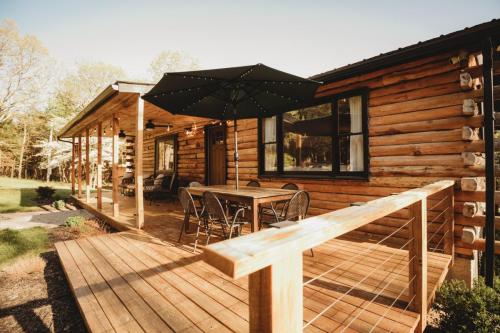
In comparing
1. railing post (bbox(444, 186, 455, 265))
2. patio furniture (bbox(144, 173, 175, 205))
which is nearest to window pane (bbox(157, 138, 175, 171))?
patio furniture (bbox(144, 173, 175, 205))

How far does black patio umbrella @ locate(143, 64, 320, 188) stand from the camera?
10.6 ft

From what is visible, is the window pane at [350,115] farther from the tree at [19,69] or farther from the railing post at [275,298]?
the tree at [19,69]

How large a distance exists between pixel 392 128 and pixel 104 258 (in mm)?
5211

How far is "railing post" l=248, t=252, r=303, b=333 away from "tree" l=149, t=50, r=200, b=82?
27975mm

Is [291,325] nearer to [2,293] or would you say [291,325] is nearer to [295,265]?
[295,265]

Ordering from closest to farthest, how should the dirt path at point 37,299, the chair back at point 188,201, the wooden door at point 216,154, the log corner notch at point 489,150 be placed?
1. the dirt path at point 37,299
2. the log corner notch at point 489,150
3. the chair back at point 188,201
4. the wooden door at point 216,154

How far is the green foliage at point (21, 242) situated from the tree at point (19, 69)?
19.3 m

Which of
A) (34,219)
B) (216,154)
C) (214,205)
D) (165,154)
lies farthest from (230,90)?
(34,219)

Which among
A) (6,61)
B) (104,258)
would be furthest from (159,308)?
(6,61)

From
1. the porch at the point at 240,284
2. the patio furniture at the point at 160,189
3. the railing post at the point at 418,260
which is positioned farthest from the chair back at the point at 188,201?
the patio furniture at the point at 160,189

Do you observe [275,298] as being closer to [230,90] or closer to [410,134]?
[230,90]

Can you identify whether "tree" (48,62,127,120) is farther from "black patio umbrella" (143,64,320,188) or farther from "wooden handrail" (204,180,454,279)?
"wooden handrail" (204,180,454,279)

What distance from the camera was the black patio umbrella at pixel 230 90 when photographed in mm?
3230

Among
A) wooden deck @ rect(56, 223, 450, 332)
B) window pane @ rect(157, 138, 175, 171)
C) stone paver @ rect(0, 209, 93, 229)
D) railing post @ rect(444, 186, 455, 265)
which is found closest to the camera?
wooden deck @ rect(56, 223, 450, 332)
